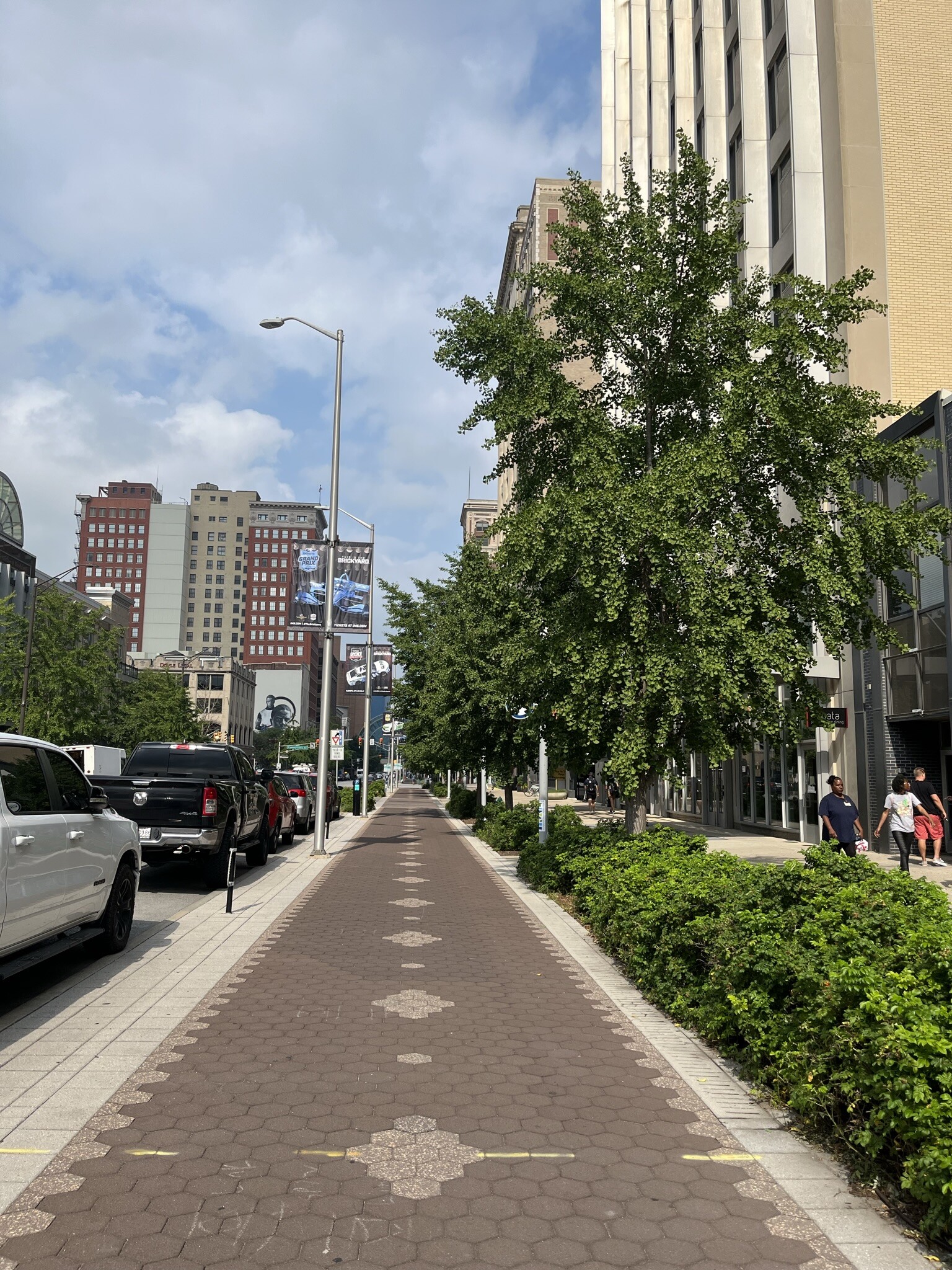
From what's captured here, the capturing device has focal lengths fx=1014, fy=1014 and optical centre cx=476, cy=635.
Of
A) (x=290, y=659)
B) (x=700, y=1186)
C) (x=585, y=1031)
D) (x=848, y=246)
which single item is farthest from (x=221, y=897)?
(x=290, y=659)

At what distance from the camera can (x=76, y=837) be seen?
7.64 metres

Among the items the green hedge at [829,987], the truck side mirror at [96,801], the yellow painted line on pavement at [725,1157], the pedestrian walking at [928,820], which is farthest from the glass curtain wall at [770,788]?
the yellow painted line on pavement at [725,1157]

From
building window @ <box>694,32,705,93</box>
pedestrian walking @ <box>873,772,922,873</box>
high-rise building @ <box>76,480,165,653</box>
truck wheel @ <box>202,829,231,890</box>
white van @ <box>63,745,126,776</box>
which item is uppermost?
high-rise building @ <box>76,480,165,653</box>

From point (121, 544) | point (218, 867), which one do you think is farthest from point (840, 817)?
point (121, 544)

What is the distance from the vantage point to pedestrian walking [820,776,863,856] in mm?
14164

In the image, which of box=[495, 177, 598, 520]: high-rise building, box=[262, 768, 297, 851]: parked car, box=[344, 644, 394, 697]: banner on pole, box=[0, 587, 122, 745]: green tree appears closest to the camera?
box=[262, 768, 297, 851]: parked car

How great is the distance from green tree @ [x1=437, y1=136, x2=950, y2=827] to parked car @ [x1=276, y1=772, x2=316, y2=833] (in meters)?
15.1

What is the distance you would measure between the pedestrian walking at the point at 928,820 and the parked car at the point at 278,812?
12746 mm

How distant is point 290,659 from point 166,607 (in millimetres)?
25705

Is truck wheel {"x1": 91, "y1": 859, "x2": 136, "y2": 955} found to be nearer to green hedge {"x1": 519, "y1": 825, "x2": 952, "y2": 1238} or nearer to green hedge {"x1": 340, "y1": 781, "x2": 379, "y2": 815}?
green hedge {"x1": 519, "y1": 825, "x2": 952, "y2": 1238}

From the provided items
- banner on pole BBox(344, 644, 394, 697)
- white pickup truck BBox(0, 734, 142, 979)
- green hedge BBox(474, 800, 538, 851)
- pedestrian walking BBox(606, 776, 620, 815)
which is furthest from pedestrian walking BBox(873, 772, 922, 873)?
banner on pole BBox(344, 644, 394, 697)

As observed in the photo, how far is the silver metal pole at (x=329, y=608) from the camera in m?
22.0

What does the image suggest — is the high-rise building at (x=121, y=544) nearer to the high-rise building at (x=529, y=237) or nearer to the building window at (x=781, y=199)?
the high-rise building at (x=529, y=237)

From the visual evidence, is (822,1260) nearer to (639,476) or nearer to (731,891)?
(731,891)
